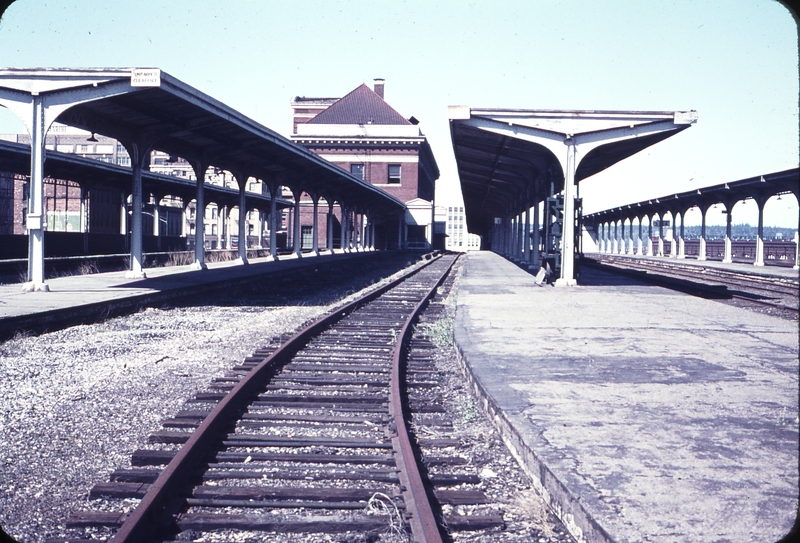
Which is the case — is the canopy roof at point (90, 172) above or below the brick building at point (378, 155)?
below

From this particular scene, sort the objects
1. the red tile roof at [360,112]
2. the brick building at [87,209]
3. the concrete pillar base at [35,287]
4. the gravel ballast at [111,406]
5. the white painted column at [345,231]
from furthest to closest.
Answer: the red tile roof at [360,112] < the white painted column at [345,231] < the brick building at [87,209] < the concrete pillar base at [35,287] < the gravel ballast at [111,406]

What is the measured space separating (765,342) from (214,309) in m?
9.58

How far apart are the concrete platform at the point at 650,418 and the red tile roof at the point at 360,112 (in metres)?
59.7

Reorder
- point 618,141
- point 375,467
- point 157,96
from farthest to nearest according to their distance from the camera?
point 618,141 < point 157,96 < point 375,467

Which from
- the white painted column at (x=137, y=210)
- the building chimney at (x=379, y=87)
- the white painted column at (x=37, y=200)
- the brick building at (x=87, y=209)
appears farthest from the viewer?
the building chimney at (x=379, y=87)

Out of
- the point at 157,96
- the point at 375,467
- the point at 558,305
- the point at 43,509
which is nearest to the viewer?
the point at 43,509

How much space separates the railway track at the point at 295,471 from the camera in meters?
3.26

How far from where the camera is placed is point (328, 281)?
21.9 metres

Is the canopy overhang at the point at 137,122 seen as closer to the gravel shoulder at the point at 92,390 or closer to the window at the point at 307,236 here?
the gravel shoulder at the point at 92,390

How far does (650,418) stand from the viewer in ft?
15.4

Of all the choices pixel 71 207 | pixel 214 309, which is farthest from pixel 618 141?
pixel 71 207

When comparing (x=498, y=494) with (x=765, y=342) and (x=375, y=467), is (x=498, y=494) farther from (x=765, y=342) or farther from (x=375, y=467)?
(x=765, y=342)

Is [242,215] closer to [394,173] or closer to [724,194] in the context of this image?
[724,194]

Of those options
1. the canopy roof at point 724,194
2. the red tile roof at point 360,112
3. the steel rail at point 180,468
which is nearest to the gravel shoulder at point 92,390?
the steel rail at point 180,468
